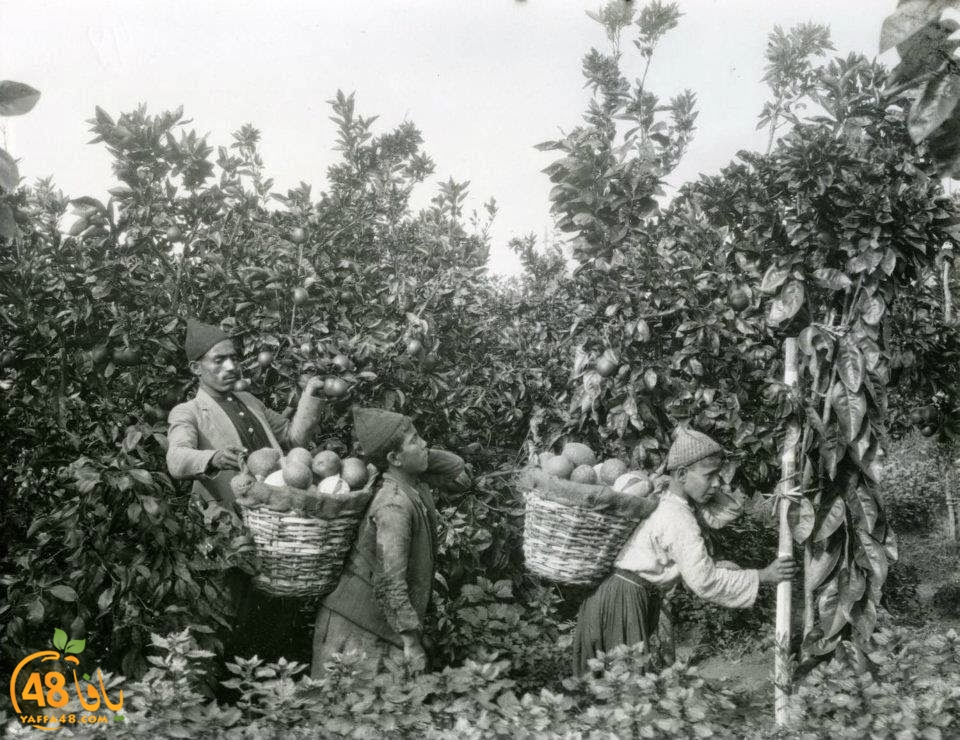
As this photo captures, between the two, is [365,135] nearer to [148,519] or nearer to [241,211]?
[241,211]

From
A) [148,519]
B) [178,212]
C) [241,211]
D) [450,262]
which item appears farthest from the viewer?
[450,262]

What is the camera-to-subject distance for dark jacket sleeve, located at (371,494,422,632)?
276cm

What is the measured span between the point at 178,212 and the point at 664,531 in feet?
9.71

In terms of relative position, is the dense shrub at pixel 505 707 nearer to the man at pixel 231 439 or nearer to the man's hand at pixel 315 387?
the man at pixel 231 439

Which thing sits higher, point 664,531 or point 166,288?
point 166,288

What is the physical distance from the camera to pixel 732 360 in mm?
3869

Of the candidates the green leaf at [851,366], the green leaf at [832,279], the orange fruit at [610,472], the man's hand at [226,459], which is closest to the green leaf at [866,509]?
the green leaf at [851,366]

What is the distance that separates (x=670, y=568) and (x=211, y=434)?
1.86 m

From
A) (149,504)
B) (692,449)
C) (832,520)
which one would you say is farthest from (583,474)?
(149,504)

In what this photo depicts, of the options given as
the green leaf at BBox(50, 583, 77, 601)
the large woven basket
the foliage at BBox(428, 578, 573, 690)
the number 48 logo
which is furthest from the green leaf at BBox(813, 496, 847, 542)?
the green leaf at BBox(50, 583, 77, 601)

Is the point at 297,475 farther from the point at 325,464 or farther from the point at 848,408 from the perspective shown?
the point at 848,408

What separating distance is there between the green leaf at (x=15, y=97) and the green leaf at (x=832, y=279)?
2.55 m

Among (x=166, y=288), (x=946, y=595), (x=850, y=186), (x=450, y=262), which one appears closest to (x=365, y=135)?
(x=450, y=262)

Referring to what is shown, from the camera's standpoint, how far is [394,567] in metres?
2.77
